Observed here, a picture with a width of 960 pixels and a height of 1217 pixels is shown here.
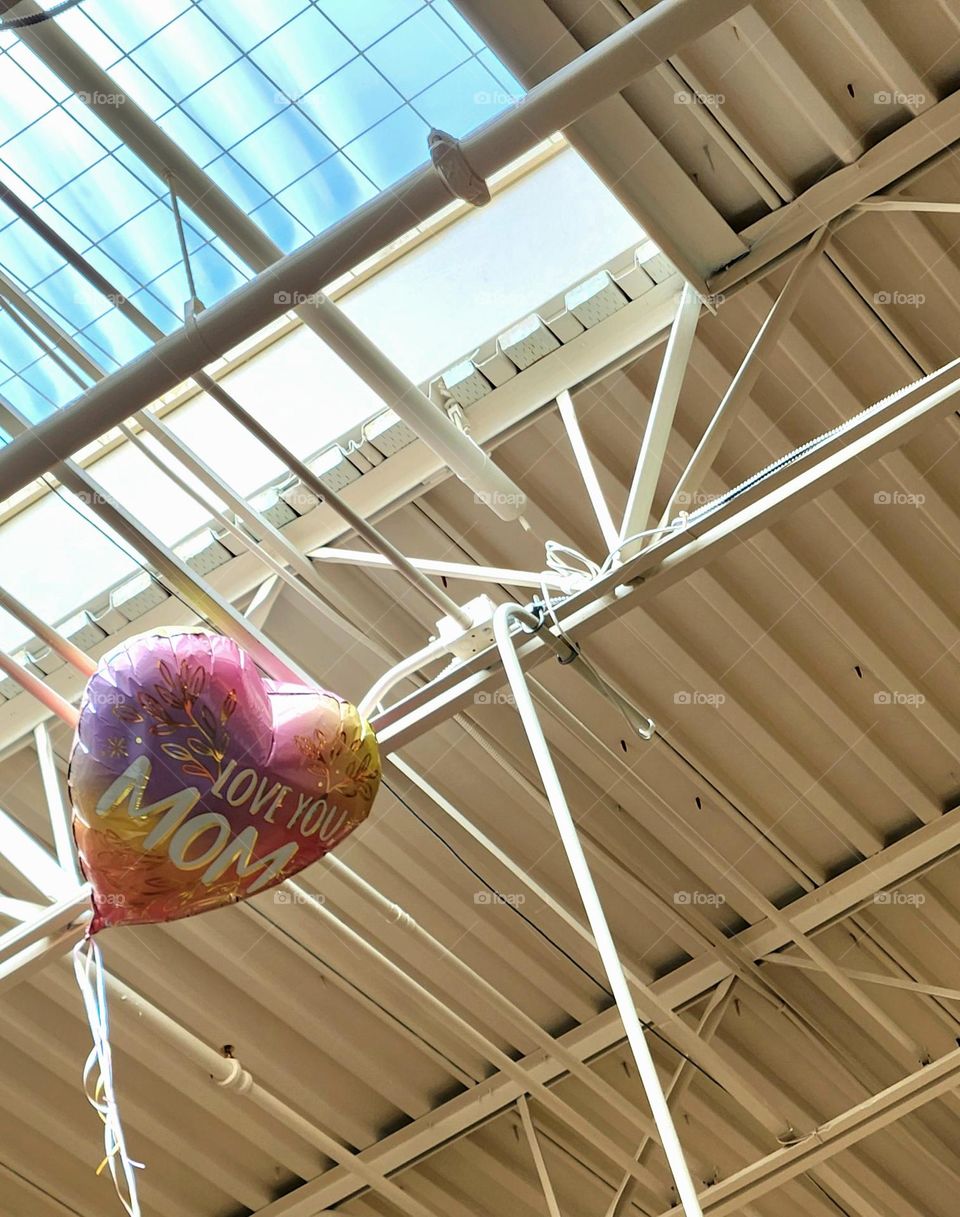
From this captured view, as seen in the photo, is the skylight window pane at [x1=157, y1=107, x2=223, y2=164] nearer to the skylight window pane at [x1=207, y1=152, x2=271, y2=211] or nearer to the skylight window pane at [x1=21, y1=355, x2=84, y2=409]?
the skylight window pane at [x1=207, y1=152, x2=271, y2=211]

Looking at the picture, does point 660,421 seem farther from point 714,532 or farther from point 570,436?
→ point 714,532

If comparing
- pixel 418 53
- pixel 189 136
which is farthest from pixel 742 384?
pixel 189 136

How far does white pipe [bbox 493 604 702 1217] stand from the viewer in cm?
241

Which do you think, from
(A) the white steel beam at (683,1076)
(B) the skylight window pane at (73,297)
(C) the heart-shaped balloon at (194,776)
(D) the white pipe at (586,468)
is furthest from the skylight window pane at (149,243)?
(A) the white steel beam at (683,1076)

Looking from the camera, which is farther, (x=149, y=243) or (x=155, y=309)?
(x=155, y=309)

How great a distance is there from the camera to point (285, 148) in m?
4.71

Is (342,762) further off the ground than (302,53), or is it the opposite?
(302,53)

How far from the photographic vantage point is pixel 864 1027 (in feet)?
24.9

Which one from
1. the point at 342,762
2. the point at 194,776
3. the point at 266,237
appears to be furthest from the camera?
the point at 266,237

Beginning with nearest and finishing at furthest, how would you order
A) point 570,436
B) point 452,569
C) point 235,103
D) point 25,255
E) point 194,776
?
point 194,776 < point 235,103 < point 25,255 < point 570,436 < point 452,569

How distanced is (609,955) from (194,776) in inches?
45.2

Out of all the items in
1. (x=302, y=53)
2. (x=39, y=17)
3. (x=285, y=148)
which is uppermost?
(x=302, y=53)

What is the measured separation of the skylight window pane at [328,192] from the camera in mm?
4746

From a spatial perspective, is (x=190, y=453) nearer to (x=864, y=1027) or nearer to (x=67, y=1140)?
(x=67, y=1140)
